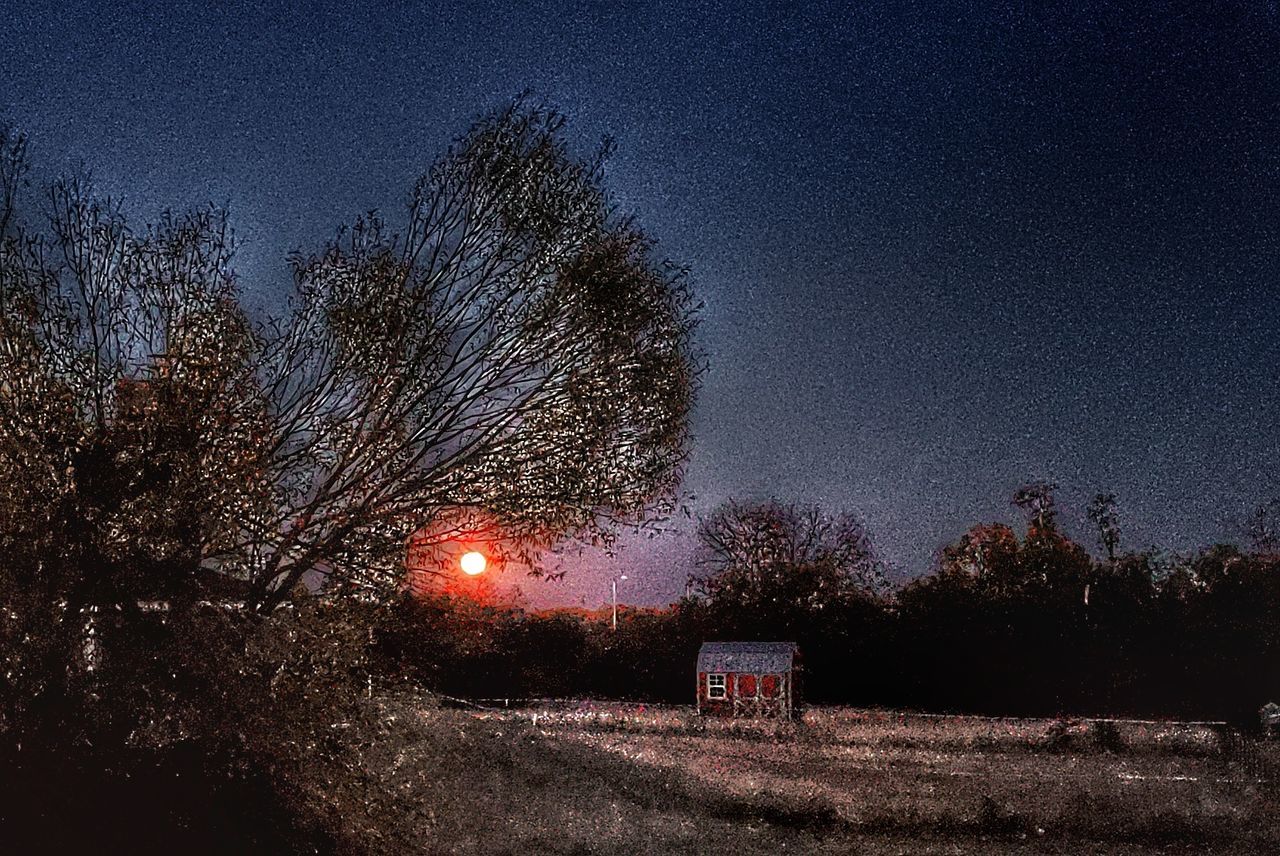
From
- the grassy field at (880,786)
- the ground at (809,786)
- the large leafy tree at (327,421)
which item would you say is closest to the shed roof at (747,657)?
the grassy field at (880,786)

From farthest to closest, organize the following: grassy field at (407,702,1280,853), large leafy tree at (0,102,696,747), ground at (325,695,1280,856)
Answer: grassy field at (407,702,1280,853), ground at (325,695,1280,856), large leafy tree at (0,102,696,747)

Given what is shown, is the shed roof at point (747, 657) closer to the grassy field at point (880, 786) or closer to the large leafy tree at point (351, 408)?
the grassy field at point (880, 786)

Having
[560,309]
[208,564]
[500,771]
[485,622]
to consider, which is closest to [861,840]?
[500,771]

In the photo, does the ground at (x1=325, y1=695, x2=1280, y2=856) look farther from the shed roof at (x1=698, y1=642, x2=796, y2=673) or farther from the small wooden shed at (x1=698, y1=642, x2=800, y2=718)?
the shed roof at (x1=698, y1=642, x2=796, y2=673)

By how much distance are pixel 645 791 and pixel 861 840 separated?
3388mm

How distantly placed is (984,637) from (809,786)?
1277 centimetres

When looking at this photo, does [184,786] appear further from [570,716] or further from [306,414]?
[570,716]

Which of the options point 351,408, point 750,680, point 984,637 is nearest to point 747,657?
point 750,680

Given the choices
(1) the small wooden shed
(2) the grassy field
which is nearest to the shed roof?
(1) the small wooden shed

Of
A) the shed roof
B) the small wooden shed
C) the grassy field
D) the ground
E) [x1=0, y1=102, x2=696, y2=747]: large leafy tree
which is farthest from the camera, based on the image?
the shed roof

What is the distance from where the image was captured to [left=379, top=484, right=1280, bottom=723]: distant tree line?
2831cm

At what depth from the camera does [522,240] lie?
9570 millimetres

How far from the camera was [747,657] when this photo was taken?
2809 centimetres

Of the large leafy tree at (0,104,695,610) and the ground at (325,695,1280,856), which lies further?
Result: the ground at (325,695,1280,856)
